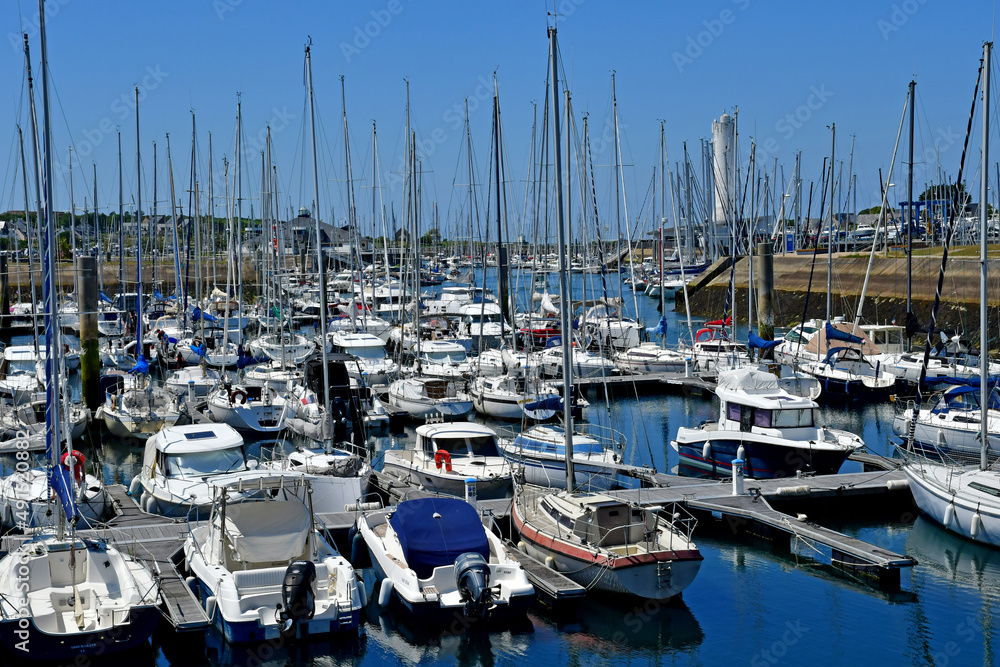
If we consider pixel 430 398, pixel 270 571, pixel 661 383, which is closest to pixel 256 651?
pixel 270 571

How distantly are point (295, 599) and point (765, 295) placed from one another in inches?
1354

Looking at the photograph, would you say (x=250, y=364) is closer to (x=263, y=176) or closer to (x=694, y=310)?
(x=263, y=176)

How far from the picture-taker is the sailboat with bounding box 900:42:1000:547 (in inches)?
783

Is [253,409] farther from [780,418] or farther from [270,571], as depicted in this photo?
[270,571]

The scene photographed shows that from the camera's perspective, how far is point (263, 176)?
46.1 m

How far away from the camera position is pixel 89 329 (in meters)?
33.2

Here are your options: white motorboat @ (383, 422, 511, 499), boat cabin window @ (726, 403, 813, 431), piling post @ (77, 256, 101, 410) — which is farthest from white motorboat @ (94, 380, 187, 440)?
boat cabin window @ (726, 403, 813, 431)

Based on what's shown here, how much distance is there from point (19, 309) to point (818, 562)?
181ft

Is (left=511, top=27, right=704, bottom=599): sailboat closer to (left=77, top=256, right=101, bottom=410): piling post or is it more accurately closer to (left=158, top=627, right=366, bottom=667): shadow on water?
(left=158, top=627, right=366, bottom=667): shadow on water

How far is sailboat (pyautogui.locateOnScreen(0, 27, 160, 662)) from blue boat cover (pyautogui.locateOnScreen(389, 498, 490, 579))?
13.0ft

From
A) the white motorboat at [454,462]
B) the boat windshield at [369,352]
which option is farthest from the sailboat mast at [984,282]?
the boat windshield at [369,352]

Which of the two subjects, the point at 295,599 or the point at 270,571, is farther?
Answer: the point at 270,571

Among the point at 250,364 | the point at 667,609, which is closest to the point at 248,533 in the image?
the point at 667,609

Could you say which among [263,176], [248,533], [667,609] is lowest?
[667,609]
